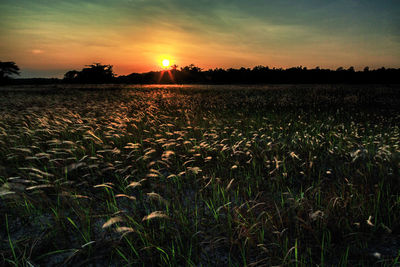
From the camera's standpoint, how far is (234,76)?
5703 cm

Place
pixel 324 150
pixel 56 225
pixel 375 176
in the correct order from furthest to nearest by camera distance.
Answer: pixel 324 150
pixel 375 176
pixel 56 225

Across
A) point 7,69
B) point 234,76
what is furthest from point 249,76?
point 7,69

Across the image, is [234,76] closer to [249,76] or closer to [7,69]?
[249,76]

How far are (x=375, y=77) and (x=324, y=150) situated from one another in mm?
48826

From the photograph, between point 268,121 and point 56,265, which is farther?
point 268,121

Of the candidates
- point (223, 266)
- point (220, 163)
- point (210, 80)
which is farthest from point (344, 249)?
point (210, 80)

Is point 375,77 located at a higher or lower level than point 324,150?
higher

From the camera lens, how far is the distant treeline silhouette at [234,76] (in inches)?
1638

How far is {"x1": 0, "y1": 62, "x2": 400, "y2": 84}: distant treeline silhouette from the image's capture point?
41594 millimetres

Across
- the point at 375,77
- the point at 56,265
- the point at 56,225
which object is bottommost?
the point at 56,265

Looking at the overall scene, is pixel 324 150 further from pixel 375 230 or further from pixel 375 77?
pixel 375 77

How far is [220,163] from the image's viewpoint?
12.9ft

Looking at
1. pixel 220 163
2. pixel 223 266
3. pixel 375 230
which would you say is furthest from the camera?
pixel 220 163

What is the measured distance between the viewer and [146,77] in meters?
62.4
